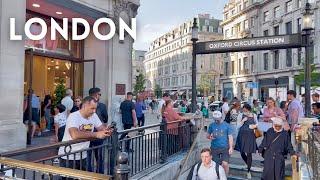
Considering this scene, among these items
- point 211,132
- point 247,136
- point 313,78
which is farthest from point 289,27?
point 211,132

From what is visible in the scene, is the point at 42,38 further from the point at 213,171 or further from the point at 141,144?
the point at 213,171

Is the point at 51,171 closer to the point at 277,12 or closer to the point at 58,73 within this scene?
the point at 58,73

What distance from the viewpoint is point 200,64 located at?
9162cm

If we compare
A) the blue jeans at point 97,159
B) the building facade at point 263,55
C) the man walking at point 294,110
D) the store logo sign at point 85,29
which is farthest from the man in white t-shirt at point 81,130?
the building facade at point 263,55

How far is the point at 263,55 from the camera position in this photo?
178ft

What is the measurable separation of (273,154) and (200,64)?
84447 mm

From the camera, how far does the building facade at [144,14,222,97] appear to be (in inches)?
3474

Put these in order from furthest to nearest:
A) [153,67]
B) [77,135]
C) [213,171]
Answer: [153,67]
[213,171]
[77,135]

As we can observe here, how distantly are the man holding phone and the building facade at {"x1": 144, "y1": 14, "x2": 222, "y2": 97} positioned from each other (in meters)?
72.8

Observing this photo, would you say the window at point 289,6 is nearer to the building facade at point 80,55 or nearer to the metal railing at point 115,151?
the building facade at point 80,55

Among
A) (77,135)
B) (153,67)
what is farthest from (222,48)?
(153,67)

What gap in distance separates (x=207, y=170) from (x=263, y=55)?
1947 inches

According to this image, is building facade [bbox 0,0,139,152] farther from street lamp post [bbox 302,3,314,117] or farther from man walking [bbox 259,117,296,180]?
man walking [bbox 259,117,296,180]

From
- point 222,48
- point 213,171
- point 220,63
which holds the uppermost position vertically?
point 220,63
